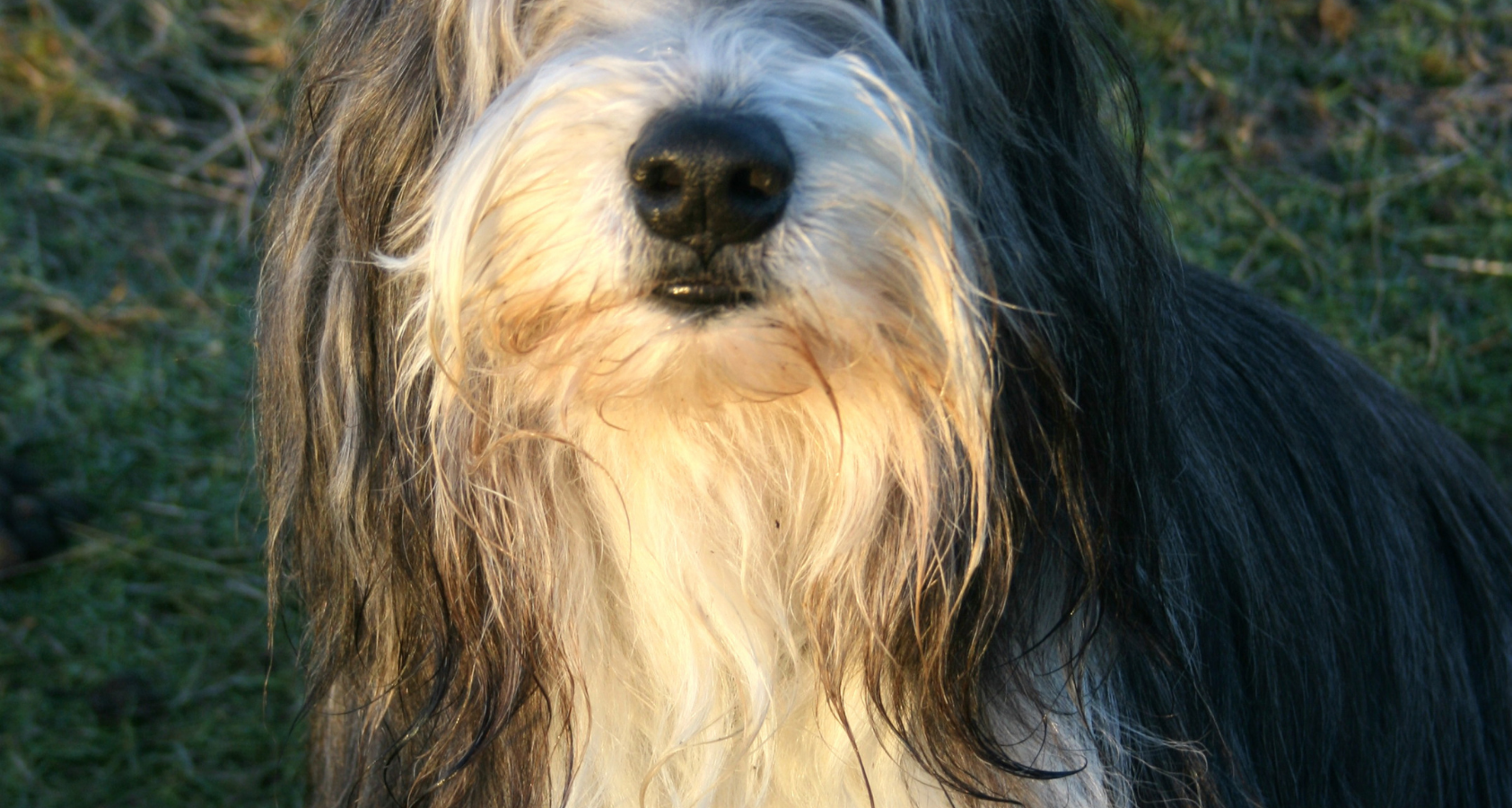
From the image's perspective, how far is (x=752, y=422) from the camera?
169 cm

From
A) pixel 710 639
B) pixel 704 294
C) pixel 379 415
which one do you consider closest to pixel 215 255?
pixel 379 415

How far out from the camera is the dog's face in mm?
1412

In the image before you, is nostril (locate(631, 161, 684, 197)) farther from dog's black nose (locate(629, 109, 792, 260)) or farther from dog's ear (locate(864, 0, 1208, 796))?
dog's ear (locate(864, 0, 1208, 796))

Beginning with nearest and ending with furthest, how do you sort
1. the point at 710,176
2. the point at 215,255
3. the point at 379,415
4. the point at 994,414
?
the point at 710,176 < the point at 994,414 < the point at 379,415 < the point at 215,255

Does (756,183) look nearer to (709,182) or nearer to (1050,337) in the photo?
(709,182)

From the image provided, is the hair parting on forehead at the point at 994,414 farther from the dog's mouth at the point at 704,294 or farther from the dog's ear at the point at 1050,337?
the dog's mouth at the point at 704,294

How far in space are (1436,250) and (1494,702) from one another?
1.79 meters

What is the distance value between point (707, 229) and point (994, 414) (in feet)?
1.27

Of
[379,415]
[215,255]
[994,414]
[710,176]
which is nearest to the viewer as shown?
[710,176]

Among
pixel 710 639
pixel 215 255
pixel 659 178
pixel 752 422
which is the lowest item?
pixel 710 639

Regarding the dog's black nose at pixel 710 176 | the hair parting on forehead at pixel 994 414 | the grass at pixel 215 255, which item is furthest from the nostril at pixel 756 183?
the grass at pixel 215 255

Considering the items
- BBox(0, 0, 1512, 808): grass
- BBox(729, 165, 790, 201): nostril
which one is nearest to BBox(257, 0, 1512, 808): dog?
BBox(729, 165, 790, 201): nostril

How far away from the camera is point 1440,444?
8.14ft

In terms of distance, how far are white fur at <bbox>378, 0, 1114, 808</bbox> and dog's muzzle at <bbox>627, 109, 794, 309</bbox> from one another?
0.07 ft
